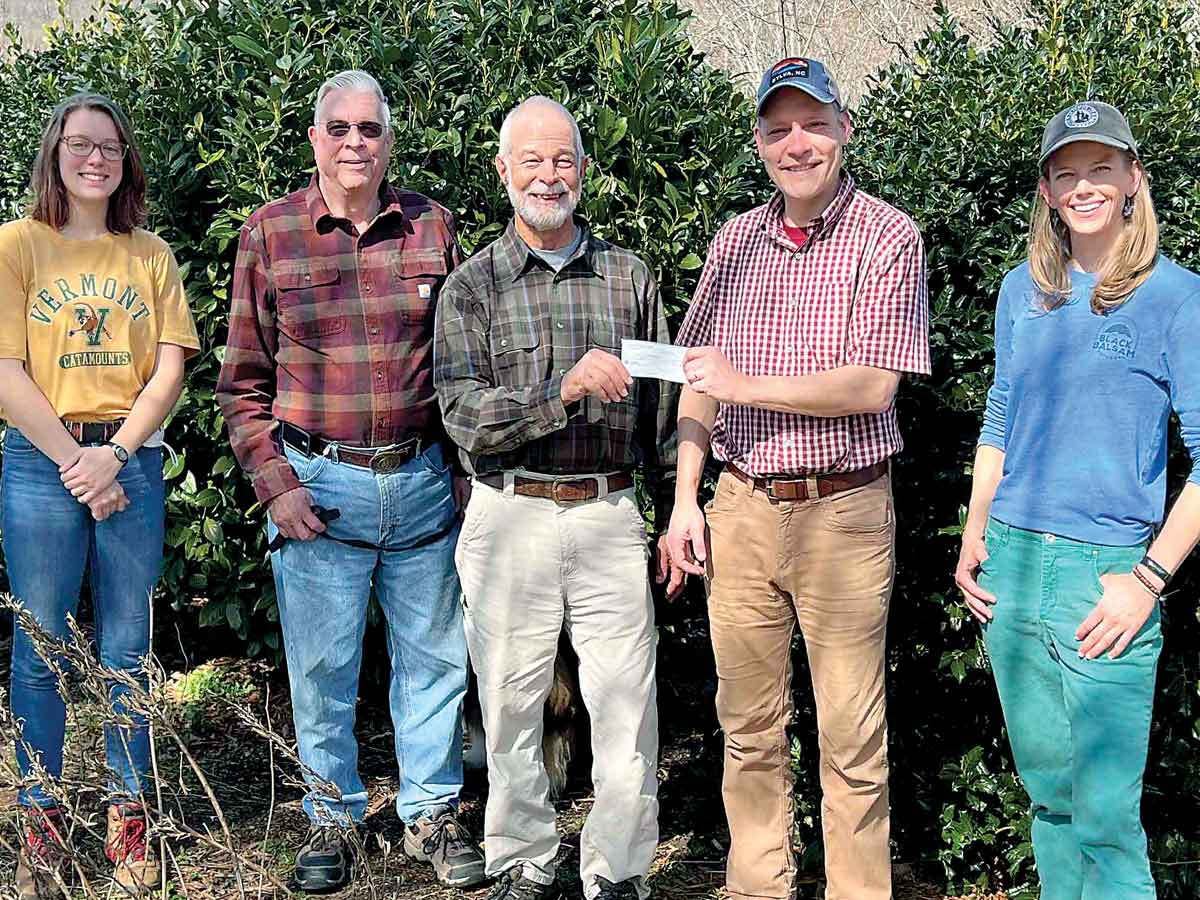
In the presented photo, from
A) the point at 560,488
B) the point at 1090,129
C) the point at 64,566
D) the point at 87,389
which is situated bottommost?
the point at 64,566

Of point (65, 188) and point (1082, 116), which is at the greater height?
point (1082, 116)

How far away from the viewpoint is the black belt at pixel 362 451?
4.18 meters

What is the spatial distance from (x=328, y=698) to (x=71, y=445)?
43.8 inches

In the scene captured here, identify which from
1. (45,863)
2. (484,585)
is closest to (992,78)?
(484,585)

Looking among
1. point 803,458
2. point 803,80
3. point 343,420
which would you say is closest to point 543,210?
point 803,80

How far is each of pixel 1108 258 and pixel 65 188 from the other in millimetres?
3007

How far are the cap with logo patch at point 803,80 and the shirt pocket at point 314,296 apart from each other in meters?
1.39

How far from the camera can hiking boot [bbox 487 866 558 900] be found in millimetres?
4105

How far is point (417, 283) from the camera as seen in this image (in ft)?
13.7

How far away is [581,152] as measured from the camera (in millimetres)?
3934

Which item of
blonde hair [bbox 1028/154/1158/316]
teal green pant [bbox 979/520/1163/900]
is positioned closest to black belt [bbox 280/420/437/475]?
teal green pant [bbox 979/520/1163/900]

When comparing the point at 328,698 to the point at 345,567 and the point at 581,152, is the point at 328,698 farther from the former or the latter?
the point at 581,152

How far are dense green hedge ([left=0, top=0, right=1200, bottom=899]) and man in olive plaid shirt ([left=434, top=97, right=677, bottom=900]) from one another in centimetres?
52

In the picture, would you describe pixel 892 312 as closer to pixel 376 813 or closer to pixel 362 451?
pixel 362 451
